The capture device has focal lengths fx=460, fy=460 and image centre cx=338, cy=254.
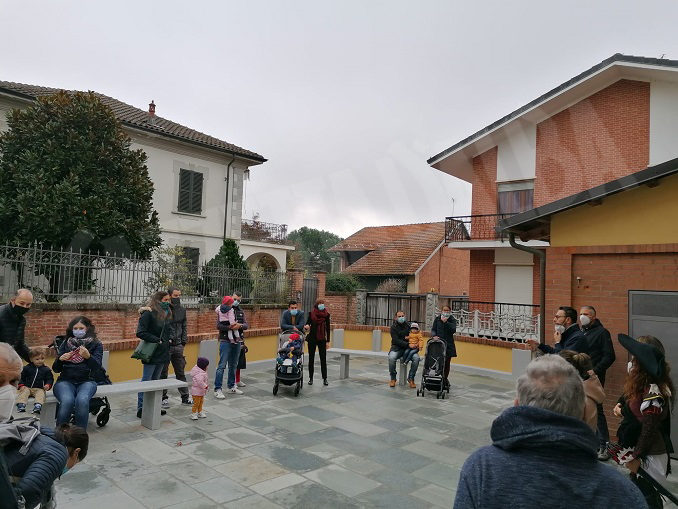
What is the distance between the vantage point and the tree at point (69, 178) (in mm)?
12492

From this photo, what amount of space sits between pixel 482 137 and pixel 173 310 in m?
14.2

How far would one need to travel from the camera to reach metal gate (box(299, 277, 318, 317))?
16.7 meters

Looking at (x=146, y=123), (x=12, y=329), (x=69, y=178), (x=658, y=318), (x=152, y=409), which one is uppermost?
(x=146, y=123)

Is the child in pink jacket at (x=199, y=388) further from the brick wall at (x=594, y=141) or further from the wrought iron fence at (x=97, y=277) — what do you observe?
the brick wall at (x=594, y=141)

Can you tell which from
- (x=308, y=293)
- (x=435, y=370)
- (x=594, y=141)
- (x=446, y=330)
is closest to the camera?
(x=435, y=370)

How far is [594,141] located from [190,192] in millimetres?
16303

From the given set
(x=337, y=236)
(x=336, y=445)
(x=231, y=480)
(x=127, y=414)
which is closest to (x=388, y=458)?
(x=336, y=445)

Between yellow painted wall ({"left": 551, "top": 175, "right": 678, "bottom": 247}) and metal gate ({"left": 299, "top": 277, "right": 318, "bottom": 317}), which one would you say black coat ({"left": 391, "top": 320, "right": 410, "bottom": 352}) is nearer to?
yellow painted wall ({"left": 551, "top": 175, "right": 678, "bottom": 247})

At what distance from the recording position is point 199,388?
6957 mm

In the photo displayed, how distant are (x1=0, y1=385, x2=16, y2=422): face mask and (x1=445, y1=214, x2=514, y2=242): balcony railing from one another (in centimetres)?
1733

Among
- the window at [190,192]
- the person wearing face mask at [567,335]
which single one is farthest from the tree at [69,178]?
the person wearing face mask at [567,335]

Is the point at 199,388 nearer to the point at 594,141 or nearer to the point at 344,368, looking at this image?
the point at 344,368

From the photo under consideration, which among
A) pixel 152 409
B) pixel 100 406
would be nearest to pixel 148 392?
pixel 152 409

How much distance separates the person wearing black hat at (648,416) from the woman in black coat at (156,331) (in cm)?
606
